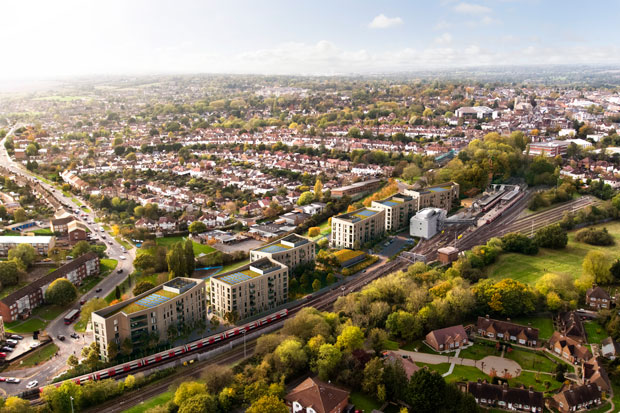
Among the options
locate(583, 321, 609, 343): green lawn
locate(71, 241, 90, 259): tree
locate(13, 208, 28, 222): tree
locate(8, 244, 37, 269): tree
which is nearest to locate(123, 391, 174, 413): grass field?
locate(71, 241, 90, 259): tree

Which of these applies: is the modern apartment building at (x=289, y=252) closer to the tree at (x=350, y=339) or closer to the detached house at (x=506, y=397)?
the tree at (x=350, y=339)

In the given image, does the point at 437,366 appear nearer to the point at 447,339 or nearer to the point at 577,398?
the point at 447,339

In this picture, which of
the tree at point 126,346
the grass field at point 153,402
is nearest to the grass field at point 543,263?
the grass field at point 153,402

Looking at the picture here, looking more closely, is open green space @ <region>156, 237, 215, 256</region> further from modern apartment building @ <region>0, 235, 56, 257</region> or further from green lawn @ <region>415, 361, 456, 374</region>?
green lawn @ <region>415, 361, 456, 374</region>

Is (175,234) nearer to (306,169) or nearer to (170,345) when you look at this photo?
(170,345)

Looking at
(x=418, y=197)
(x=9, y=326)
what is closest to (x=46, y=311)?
(x=9, y=326)

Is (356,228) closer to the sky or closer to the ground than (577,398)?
closer to the sky

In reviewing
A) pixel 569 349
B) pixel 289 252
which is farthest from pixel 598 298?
pixel 289 252
